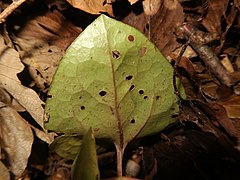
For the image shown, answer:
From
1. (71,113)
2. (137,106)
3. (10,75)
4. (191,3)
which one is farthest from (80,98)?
(191,3)

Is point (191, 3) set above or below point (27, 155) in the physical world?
above

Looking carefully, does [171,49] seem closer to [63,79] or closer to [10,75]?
[63,79]

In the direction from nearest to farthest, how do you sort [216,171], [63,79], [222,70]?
[63,79] → [216,171] → [222,70]

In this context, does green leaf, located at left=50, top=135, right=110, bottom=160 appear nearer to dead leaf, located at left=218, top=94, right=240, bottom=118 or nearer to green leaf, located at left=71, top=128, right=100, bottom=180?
green leaf, located at left=71, top=128, right=100, bottom=180

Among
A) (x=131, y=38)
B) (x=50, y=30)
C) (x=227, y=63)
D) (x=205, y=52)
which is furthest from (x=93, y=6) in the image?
(x=227, y=63)

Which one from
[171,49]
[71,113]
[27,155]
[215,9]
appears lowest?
[27,155]

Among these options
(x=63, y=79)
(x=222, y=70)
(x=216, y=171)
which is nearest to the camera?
(x=63, y=79)
